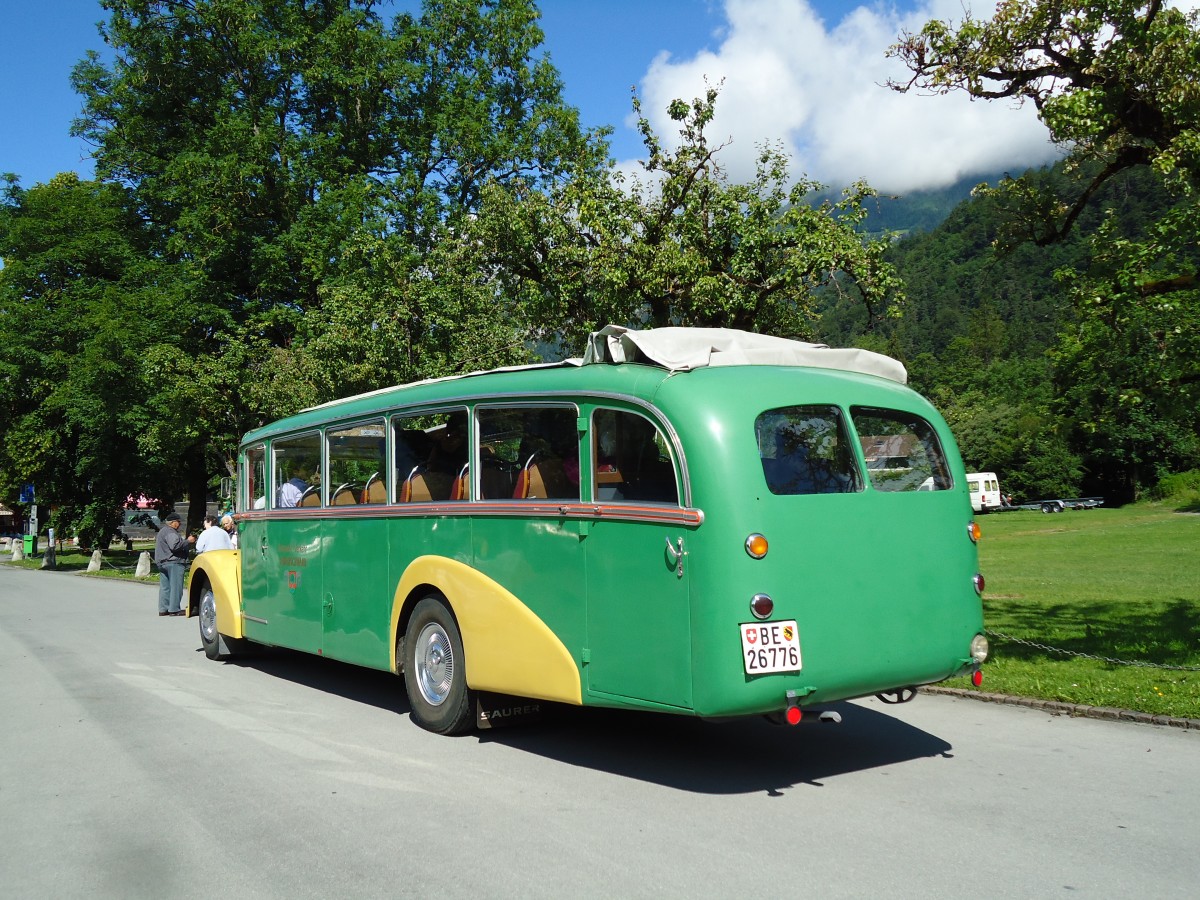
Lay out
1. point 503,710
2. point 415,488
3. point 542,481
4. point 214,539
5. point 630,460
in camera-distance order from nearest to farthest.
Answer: point 630,460, point 542,481, point 503,710, point 415,488, point 214,539

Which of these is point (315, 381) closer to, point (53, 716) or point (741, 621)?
point (53, 716)

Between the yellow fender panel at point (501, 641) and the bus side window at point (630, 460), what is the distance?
3.51 feet

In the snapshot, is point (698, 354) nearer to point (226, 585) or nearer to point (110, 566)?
point (226, 585)

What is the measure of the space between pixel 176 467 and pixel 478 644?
102 feet

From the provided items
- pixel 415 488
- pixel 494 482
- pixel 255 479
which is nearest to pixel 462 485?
pixel 494 482

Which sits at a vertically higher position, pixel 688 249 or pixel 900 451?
pixel 688 249

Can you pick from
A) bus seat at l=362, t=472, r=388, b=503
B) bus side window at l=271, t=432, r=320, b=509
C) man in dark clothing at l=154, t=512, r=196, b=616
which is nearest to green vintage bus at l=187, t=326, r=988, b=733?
bus seat at l=362, t=472, r=388, b=503

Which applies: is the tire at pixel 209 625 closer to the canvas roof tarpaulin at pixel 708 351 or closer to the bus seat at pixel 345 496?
the bus seat at pixel 345 496

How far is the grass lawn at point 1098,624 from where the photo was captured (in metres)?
8.79

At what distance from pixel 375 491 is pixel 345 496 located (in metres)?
0.62

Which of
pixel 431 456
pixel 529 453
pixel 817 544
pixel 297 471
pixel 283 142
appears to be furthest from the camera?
pixel 283 142

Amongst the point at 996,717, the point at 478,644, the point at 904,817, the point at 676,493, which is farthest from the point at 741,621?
the point at 996,717

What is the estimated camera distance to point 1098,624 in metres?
13.5

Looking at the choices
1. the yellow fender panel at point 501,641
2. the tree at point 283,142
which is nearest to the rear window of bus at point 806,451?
the yellow fender panel at point 501,641
